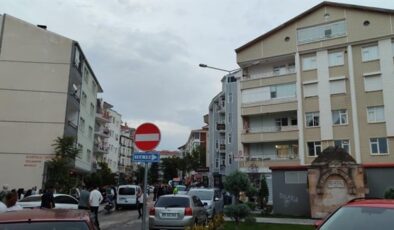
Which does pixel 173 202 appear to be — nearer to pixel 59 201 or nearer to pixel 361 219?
pixel 59 201

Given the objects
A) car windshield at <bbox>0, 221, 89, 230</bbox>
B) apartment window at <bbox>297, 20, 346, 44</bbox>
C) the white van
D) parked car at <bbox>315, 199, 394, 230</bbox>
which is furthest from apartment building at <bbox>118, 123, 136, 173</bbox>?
car windshield at <bbox>0, 221, 89, 230</bbox>

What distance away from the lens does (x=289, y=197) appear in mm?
27984

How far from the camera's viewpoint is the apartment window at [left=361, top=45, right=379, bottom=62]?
140 ft

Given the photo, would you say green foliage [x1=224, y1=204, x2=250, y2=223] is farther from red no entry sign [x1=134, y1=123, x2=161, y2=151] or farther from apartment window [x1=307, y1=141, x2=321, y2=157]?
apartment window [x1=307, y1=141, x2=321, y2=157]

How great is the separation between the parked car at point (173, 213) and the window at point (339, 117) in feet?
101

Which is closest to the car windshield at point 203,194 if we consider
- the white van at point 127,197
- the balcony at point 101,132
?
the white van at point 127,197

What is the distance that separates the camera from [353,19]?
1743 inches

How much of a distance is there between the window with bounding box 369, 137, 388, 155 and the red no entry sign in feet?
119

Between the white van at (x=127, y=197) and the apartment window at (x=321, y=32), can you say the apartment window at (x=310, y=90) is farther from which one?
the white van at (x=127, y=197)

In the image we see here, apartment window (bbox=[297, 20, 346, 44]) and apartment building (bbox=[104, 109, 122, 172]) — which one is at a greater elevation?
apartment window (bbox=[297, 20, 346, 44])

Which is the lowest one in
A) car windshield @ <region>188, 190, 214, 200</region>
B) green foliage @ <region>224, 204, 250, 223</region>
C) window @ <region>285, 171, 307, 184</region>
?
green foliage @ <region>224, 204, 250, 223</region>

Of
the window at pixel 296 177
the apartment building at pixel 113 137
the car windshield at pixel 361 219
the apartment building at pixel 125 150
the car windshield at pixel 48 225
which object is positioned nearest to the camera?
the car windshield at pixel 48 225

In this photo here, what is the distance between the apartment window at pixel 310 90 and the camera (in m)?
45.6

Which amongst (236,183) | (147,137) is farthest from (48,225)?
(236,183)
